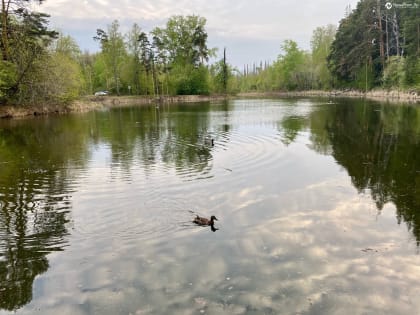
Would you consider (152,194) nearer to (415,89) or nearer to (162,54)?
(415,89)

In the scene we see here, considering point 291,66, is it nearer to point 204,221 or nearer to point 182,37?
point 182,37

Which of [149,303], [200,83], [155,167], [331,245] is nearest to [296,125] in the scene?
[155,167]

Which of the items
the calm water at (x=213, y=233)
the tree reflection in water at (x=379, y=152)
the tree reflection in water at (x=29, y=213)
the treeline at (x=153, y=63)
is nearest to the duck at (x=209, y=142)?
the calm water at (x=213, y=233)

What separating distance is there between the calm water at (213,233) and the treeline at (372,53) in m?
46.0

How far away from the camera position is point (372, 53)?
2840 inches

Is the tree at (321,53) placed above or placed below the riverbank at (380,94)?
above

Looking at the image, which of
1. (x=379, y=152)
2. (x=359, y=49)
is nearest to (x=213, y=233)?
(x=379, y=152)

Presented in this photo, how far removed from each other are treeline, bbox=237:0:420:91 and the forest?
0.55ft

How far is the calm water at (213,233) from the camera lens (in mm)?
6262

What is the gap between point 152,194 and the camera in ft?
39.0

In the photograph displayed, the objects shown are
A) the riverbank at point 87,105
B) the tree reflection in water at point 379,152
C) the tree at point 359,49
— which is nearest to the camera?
the tree reflection in water at point 379,152

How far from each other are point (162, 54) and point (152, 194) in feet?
255

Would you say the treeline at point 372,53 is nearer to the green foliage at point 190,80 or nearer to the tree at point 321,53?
the tree at point 321,53

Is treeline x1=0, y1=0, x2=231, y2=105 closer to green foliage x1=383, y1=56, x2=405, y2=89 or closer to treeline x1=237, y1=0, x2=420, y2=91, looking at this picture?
treeline x1=237, y1=0, x2=420, y2=91
